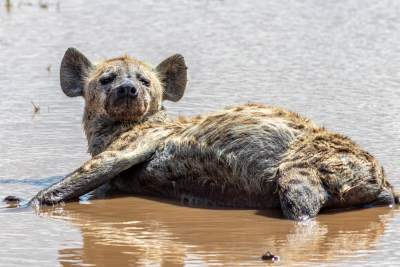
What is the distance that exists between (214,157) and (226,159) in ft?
0.39

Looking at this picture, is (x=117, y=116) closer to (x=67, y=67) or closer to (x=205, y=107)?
(x=67, y=67)

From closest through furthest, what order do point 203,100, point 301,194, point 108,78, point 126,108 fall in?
1. point 301,194
2. point 126,108
3. point 108,78
4. point 203,100

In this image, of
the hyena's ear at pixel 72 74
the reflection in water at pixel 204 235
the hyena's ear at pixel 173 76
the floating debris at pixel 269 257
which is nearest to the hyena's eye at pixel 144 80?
the hyena's ear at pixel 173 76

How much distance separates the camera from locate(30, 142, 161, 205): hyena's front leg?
815 centimetres

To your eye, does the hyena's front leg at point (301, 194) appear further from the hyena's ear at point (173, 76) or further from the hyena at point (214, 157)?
the hyena's ear at point (173, 76)

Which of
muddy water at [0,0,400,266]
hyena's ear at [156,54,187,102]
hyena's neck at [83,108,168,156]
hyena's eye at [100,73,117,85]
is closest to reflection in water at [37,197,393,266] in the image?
muddy water at [0,0,400,266]

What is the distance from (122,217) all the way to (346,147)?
61.3 inches

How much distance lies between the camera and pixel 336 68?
42.0ft

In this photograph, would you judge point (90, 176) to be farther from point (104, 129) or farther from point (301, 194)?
point (301, 194)

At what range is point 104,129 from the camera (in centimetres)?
906

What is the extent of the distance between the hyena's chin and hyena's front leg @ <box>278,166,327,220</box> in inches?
67.5

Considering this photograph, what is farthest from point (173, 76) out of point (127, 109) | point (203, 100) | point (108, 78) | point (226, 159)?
point (226, 159)

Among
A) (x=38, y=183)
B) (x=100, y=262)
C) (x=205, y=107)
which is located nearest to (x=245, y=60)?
(x=205, y=107)

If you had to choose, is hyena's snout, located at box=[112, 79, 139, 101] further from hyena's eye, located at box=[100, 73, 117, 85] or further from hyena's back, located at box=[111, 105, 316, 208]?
hyena's back, located at box=[111, 105, 316, 208]
